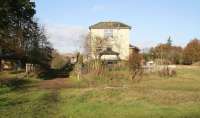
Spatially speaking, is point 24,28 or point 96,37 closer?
point 24,28

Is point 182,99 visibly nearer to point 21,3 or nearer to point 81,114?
point 81,114

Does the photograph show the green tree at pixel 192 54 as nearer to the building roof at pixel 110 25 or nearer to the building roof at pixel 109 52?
the building roof at pixel 110 25

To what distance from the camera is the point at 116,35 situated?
80.4 m

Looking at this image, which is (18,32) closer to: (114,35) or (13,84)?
(13,84)

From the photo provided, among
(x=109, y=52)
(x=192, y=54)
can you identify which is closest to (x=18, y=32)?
(x=109, y=52)

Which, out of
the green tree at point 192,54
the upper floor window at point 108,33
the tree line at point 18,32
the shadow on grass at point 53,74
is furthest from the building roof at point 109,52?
the green tree at point 192,54

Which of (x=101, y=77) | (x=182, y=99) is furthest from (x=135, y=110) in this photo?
(x=101, y=77)

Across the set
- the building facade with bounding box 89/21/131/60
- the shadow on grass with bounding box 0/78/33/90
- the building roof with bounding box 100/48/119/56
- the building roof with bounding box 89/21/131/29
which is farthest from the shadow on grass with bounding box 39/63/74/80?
the building roof with bounding box 89/21/131/29

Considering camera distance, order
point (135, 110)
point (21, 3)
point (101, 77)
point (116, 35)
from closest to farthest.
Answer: point (135, 110) < point (101, 77) < point (21, 3) < point (116, 35)

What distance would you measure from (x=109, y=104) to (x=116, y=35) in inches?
2347

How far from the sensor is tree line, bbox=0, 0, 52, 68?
4517cm

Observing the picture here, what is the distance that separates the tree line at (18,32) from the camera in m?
45.2

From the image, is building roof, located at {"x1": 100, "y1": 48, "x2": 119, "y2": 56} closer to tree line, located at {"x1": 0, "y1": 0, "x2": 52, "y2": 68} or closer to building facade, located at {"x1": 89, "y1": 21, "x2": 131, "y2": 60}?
building facade, located at {"x1": 89, "y1": 21, "x2": 131, "y2": 60}

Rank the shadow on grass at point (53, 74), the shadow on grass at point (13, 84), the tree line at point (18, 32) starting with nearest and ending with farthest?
the shadow on grass at point (13, 84) < the tree line at point (18, 32) < the shadow on grass at point (53, 74)
